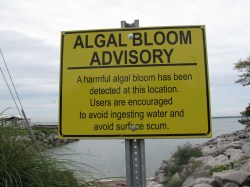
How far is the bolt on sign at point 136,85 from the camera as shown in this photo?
277cm

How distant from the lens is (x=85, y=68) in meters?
2.88

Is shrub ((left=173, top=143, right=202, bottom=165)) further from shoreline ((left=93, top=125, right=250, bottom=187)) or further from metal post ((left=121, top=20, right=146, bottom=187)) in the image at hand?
metal post ((left=121, top=20, right=146, bottom=187))

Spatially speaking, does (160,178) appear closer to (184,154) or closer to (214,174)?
(184,154)

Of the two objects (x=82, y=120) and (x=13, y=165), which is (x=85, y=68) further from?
(x=13, y=165)

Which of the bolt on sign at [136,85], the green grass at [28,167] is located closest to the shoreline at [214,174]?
the green grass at [28,167]

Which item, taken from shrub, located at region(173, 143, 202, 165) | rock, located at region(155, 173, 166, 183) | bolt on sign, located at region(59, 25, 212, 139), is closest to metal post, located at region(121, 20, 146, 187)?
bolt on sign, located at region(59, 25, 212, 139)

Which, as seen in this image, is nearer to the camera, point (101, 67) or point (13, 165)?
point (101, 67)

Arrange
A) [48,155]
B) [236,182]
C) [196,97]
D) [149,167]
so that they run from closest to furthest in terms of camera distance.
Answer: [196,97] → [48,155] → [236,182] → [149,167]

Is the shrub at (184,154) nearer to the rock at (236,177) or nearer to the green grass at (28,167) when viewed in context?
the rock at (236,177)

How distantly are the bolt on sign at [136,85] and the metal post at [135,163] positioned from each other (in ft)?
0.27

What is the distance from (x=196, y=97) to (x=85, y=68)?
0.82 m

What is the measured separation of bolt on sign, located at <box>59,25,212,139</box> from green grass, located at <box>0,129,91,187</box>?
0.54 m

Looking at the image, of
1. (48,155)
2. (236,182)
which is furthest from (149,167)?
(48,155)

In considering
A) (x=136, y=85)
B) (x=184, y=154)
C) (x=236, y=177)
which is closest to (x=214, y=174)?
(x=236, y=177)
